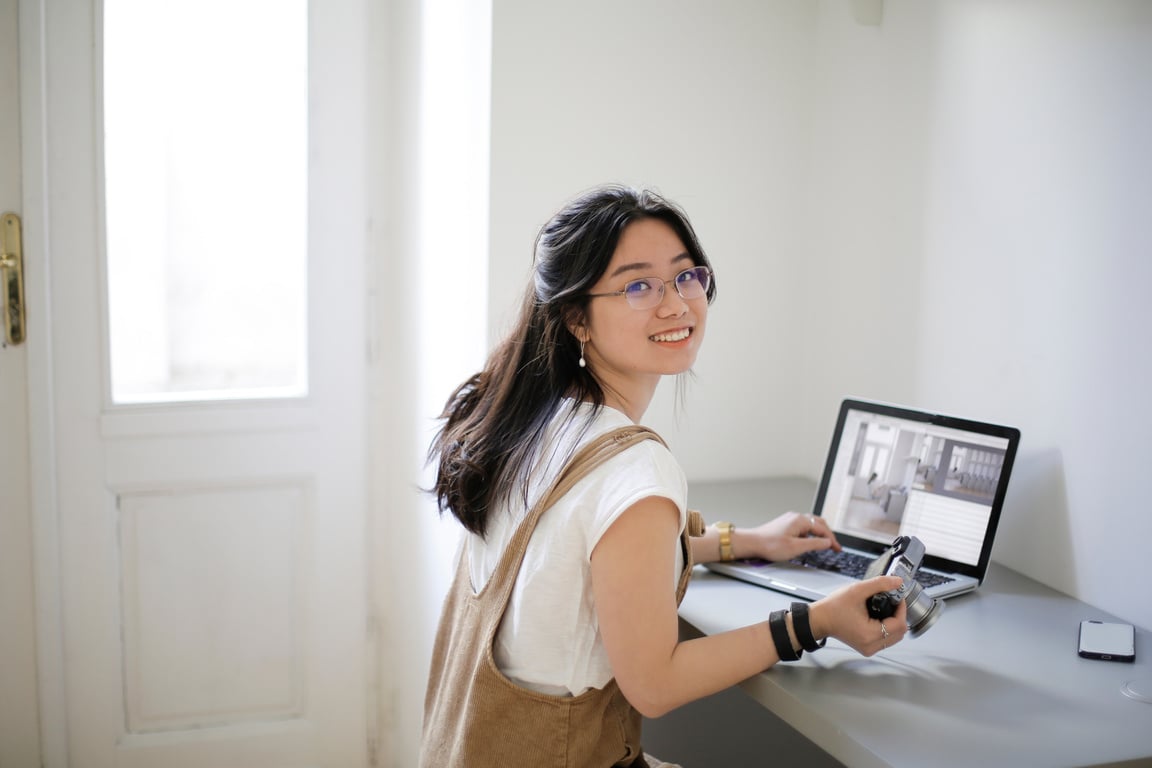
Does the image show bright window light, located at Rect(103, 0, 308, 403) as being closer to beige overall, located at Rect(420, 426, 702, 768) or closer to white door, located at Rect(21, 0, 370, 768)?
white door, located at Rect(21, 0, 370, 768)

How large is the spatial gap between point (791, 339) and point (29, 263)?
1.49 meters

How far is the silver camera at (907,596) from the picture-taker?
1.09 metres

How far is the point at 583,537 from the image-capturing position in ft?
3.58

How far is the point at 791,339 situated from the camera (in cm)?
196

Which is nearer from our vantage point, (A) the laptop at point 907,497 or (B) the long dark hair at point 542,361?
(B) the long dark hair at point 542,361

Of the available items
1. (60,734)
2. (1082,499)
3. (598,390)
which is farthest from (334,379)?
(1082,499)

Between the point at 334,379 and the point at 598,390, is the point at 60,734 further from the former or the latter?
the point at 598,390

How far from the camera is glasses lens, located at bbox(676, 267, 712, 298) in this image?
4.09 ft

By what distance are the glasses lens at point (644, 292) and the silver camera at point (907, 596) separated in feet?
1.29

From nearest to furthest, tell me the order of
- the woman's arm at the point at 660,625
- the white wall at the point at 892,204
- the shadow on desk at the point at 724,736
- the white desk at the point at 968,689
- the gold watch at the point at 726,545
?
the white desk at the point at 968,689 → the woman's arm at the point at 660,625 → the white wall at the point at 892,204 → the gold watch at the point at 726,545 → the shadow on desk at the point at 724,736

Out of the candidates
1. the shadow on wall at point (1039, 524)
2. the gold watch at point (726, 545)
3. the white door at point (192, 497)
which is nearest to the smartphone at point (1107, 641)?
the shadow on wall at point (1039, 524)

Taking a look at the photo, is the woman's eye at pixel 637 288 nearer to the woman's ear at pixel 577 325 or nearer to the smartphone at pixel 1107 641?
the woman's ear at pixel 577 325

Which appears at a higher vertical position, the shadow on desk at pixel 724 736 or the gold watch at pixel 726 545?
the gold watch at pixel 726 545

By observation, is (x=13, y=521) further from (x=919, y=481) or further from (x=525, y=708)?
(x=919, y=481)
